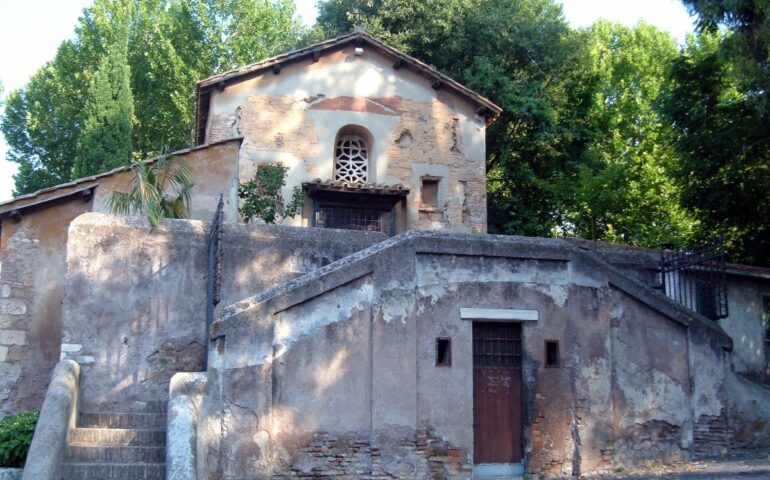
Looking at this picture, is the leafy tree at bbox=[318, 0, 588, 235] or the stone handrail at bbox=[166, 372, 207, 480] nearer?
the stone handrail at bbox=[166, 372, 207, 480]

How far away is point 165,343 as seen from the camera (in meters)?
13.3

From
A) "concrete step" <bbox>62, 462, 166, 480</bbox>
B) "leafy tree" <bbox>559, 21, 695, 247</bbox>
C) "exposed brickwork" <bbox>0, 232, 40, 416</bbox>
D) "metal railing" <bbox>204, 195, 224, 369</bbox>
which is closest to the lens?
"concrete step" <bbox>62, 462, 166, 480</bbox>

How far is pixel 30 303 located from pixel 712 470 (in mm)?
11485

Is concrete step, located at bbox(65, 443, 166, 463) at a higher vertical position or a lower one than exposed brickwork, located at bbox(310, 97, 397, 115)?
lower

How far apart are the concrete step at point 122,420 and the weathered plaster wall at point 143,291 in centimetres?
86

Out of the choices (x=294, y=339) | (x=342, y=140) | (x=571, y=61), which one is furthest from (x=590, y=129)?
(x=294, y=339)

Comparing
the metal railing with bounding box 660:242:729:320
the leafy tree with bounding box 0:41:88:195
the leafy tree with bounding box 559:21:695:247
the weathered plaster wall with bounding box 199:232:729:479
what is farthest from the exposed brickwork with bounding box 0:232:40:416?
the leafy tree with bounding box 0:41:88:195

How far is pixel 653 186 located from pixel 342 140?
12.8 metres

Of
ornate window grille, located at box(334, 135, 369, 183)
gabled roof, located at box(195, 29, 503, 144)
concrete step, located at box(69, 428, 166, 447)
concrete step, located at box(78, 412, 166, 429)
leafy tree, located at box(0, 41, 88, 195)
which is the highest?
leafy tree, located at box(0, 41, 88, 195)

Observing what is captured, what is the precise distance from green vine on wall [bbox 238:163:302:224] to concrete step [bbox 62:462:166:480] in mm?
8778

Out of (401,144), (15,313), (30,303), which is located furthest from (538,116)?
(15,313)

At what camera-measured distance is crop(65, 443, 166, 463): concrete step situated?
411 inches

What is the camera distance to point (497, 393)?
13.3 meters

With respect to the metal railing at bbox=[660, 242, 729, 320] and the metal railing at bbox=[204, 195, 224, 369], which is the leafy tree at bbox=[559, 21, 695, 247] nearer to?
the metal railing at bbox=[660, 242, 729, 320]
